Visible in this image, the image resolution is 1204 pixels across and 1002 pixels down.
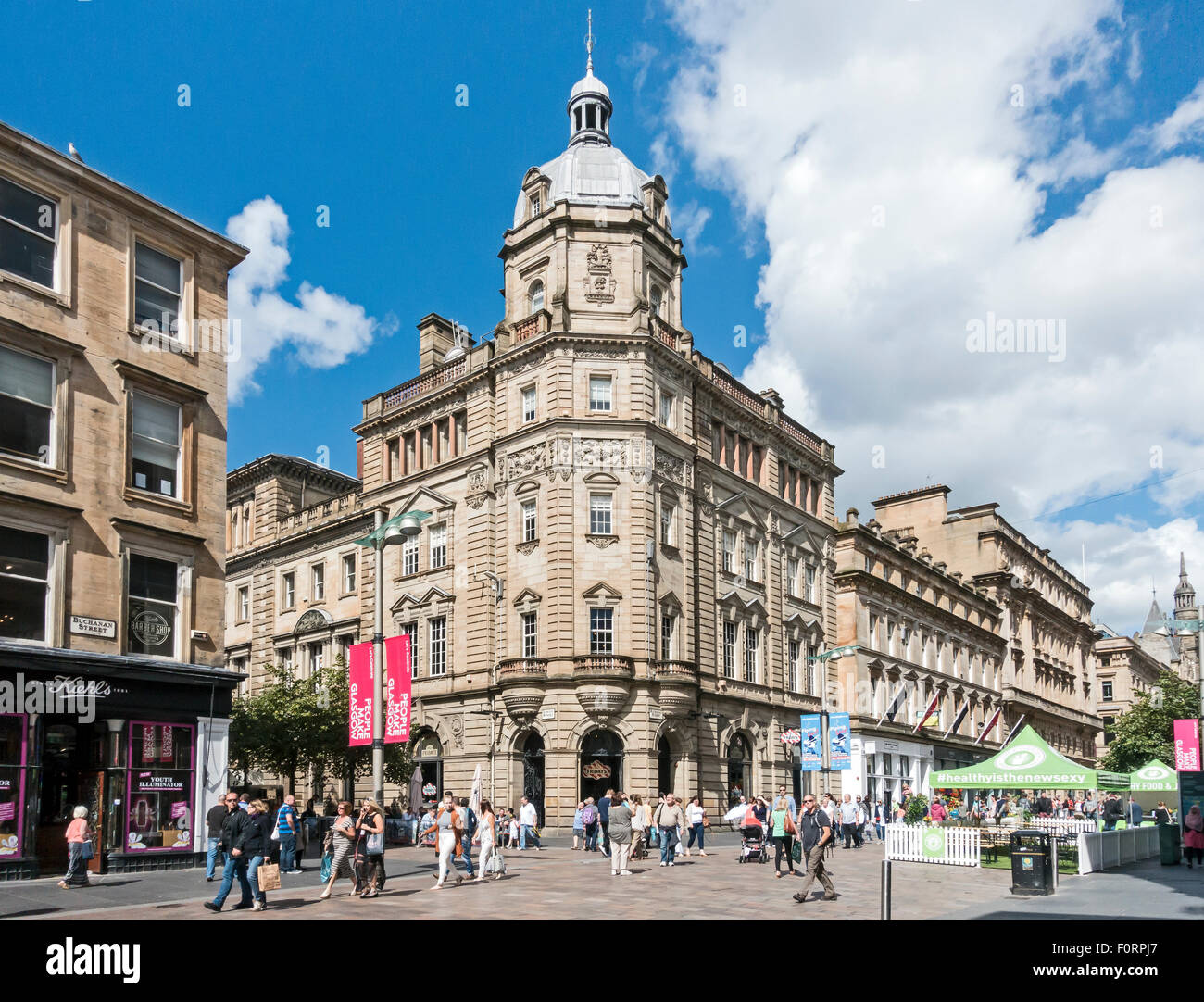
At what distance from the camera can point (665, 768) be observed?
4134cm

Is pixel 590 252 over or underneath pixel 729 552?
over

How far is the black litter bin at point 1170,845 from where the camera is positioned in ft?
99.4

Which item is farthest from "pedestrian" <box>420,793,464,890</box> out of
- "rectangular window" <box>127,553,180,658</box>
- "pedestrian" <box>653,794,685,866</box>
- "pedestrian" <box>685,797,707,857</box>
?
"pedestrian" <box>685,797,707,857</box>

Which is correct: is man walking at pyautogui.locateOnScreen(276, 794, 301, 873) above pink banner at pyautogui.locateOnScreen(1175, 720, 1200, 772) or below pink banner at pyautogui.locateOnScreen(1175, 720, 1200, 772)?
below

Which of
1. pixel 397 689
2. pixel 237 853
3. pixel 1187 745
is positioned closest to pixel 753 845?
pixel 397 689

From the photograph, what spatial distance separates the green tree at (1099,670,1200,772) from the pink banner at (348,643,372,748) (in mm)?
56416

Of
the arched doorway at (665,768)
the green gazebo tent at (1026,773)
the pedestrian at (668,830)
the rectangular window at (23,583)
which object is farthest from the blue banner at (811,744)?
the rectangular window at (23,583)

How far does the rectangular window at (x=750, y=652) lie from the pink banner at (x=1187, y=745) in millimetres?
17907

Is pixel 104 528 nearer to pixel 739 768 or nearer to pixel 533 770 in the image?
pixel 533 770

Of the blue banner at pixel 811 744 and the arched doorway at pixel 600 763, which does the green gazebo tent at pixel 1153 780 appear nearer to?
the blue banner at pixel 811 744

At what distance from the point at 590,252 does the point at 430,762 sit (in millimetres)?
21750

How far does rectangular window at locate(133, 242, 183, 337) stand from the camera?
2597 centimetres

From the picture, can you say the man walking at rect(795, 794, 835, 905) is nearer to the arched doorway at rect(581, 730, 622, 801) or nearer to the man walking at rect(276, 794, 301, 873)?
the man walking at rect(276, 794, 301, 873)
